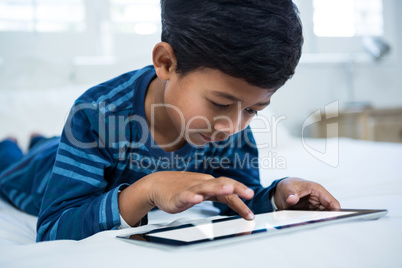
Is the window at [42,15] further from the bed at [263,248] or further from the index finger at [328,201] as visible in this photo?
the index finger at [328,201]

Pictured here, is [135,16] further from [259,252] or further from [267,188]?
[259,252]

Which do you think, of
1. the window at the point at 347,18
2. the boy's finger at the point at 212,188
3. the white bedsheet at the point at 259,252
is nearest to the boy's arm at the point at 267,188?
the white bedsheet at the point at 259,252

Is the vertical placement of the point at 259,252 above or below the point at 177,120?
below

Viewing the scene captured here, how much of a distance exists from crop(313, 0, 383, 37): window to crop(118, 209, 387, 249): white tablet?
225 cm

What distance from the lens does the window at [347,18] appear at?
8.48 ft

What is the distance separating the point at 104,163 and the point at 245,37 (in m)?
0.34

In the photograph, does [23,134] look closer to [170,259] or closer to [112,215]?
[112,215]

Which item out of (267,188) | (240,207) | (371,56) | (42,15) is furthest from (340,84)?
(240,207)

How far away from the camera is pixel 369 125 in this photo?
7.32 ft

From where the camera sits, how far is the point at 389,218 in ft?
1.80

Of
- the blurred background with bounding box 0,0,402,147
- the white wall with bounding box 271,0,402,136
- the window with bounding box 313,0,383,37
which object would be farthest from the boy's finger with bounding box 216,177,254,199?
the window with bounding box 313,0,383,37

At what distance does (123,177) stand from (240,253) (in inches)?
19.7

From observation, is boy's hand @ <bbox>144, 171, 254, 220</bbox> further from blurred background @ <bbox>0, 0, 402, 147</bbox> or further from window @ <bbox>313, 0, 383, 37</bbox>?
window @ <bbox>313, 0, 383, 37</bbox>

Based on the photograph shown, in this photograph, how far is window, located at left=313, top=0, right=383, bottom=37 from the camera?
2584mm
